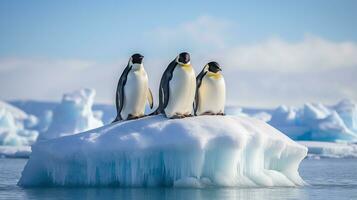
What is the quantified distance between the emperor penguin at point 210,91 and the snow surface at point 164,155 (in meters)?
0.98

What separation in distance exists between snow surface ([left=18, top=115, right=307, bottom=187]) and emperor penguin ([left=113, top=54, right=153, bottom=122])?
48.7 inches

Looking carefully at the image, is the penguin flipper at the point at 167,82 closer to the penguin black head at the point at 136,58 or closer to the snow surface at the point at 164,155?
the snow surface at the point at 164,155

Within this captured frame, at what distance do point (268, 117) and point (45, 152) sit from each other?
39276 mm

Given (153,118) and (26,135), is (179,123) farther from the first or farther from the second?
(26,135)

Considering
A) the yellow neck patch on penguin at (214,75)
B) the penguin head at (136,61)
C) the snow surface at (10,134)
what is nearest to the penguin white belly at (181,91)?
the yellow neck patch on penguin at (214,75)

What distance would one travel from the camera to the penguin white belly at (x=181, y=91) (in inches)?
649

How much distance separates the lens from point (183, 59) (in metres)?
16.6

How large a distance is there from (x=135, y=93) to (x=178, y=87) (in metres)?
1.35

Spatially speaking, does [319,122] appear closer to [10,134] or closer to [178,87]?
[10,134]

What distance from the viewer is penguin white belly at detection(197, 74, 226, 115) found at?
17.1 meters

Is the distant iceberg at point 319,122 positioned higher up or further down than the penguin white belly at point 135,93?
higher up

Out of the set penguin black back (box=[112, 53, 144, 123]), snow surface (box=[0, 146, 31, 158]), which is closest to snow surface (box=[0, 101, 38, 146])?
snow surface (box=[0, 146, 31, 158])

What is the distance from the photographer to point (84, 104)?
4516 centimetres

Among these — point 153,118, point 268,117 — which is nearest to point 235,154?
point 153,118
